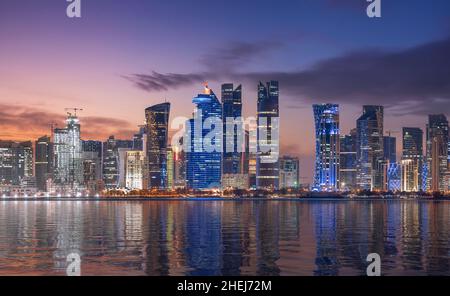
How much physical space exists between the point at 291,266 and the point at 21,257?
19.7m

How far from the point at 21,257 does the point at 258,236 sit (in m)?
26.2

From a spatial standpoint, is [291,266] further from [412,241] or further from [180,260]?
[412,241]

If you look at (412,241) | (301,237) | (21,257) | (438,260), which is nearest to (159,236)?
(301,237)

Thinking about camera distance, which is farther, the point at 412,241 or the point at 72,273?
the point at 412,241

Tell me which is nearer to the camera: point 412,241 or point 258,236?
point 412,241

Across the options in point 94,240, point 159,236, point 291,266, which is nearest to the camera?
point 291,266
